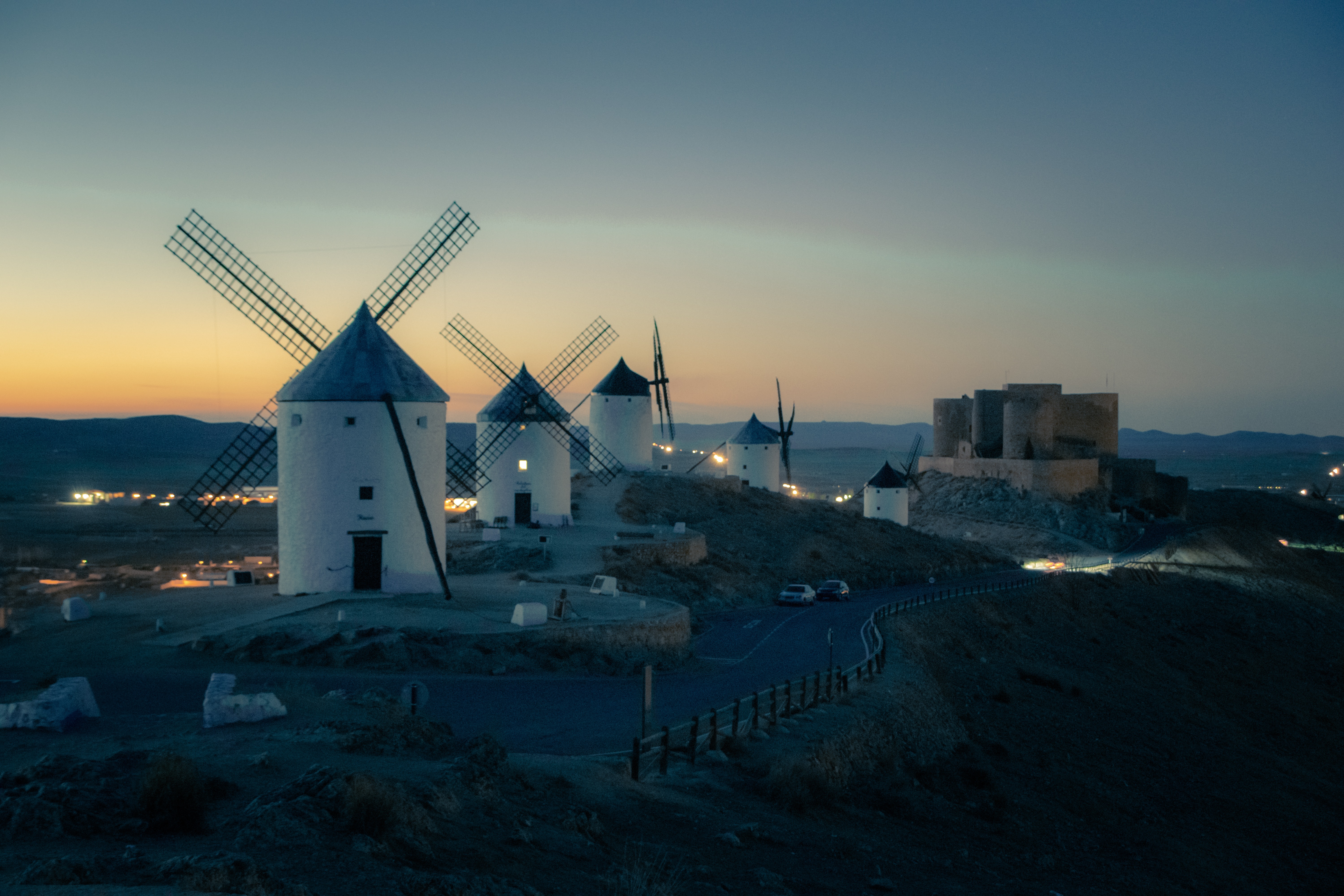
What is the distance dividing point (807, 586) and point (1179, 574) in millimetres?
24603

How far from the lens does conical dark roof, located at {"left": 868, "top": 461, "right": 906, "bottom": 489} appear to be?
61469mm

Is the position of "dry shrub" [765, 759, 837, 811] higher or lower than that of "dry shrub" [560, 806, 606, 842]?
lower

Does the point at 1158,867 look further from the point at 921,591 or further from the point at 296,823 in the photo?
the point at 921,591

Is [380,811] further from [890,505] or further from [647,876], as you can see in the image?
[890,505]

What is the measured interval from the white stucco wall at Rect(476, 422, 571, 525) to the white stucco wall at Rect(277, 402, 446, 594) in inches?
619

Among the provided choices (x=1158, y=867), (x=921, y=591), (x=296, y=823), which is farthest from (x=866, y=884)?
(x=921, y=591)

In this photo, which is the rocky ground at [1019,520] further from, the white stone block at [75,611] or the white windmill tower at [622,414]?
the white stone block at [75,611]

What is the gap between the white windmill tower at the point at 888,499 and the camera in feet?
201

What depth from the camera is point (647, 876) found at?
1031 centimetres

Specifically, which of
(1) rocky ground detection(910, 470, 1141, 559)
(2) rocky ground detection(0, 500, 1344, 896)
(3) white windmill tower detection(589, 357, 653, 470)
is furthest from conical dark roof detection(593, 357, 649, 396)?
(2) rocky ground detection(0, 500, 1344, 896)

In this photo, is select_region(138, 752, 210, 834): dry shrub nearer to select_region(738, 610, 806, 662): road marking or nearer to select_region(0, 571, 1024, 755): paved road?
select_region(0, 571, 1024, 755): paved road

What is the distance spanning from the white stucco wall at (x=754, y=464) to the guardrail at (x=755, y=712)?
33022 millimetres

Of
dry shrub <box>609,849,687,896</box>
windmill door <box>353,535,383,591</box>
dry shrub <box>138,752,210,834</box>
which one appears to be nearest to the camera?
dry shrub <box>138,752,210,834</box>

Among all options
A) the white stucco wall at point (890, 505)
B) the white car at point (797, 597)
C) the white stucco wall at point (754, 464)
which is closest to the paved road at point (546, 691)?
the white car at point (797, 597)
